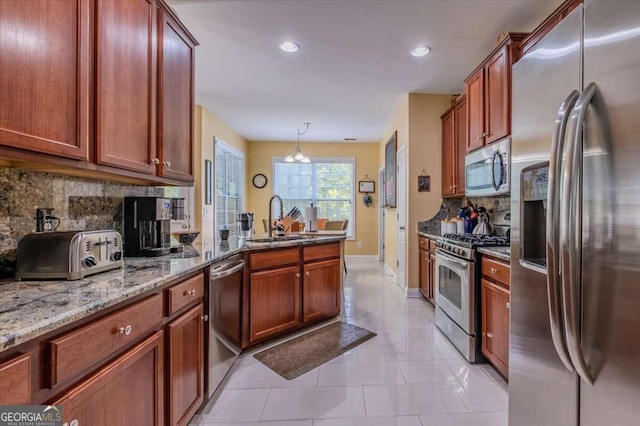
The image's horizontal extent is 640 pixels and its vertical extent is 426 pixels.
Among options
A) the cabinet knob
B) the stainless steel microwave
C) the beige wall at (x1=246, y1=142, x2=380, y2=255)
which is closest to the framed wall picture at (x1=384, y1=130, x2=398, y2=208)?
the beige wall at (x1=246, y1=142, x2=380, y2=255)

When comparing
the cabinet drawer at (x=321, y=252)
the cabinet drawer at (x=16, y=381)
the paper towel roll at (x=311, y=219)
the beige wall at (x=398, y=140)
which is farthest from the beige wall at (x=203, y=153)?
the cabinet drawer at (x=16, y=381)

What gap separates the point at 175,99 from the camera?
2.03 metres

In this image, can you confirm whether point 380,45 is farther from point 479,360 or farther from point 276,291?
point 479,360

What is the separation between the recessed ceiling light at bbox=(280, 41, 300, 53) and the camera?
9.64 feet

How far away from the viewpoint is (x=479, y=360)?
2391 mm

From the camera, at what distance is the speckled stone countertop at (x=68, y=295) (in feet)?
2.60

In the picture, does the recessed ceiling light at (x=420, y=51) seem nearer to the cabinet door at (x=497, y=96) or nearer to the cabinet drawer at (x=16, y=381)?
the cabinet door at (x=497, y=96)

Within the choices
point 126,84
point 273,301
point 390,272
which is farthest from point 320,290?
point 390,272

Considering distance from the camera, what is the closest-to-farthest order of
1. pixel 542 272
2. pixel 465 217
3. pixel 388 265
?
pixel 542 272 < pixel 465 217 < pixel 388 265

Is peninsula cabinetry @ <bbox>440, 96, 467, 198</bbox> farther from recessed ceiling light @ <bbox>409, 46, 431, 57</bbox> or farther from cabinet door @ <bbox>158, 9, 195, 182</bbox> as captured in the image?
cabinet door @ <bbox>158, 9, 195, 182</bbox>

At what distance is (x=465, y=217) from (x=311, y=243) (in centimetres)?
187

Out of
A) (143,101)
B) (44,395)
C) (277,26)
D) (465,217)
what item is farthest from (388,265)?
(44,395)

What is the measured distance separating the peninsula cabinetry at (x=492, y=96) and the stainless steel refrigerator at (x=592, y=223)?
150cm

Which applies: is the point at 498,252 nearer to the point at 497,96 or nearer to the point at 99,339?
the point at 497,96
